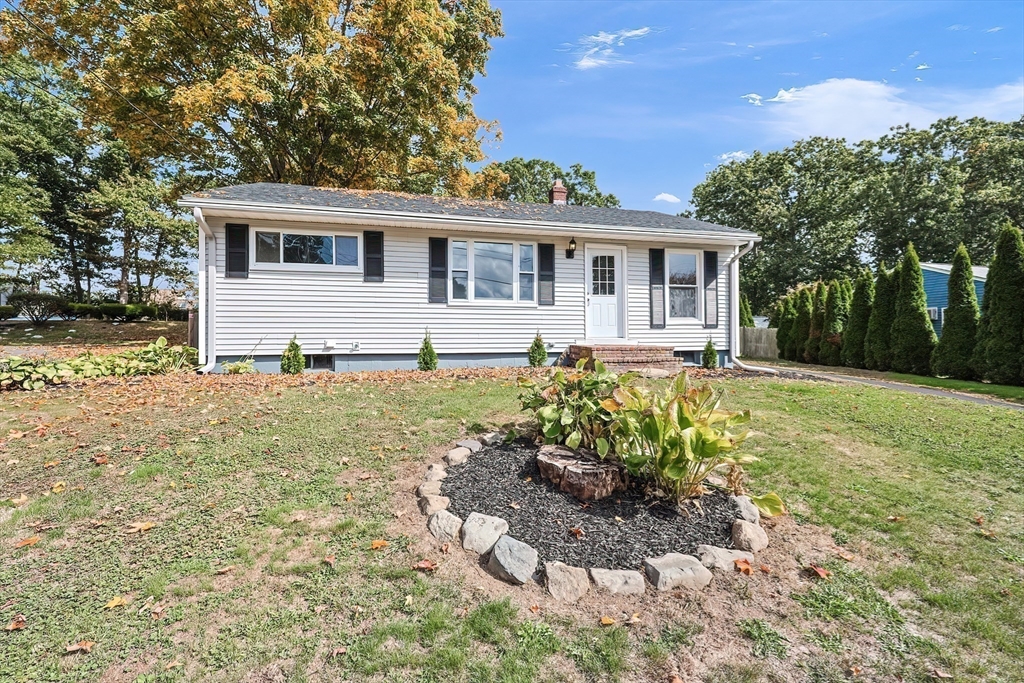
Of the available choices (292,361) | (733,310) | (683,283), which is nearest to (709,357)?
(733,310)

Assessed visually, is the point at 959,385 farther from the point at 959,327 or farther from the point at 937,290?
the point at 937,290

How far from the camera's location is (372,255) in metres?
8.87

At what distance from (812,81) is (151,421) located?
14676mm

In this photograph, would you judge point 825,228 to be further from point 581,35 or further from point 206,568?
point 206,568

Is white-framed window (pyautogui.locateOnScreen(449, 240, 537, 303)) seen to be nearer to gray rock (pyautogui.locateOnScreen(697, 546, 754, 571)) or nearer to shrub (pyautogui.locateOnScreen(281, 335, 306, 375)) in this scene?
shrub (pyautogui.locateOnScreen(281, 335, 306, 375))

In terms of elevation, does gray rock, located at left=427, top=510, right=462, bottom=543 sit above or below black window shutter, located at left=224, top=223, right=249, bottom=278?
below

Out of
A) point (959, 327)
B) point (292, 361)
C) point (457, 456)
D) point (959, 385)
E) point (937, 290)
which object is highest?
point (937, 290)

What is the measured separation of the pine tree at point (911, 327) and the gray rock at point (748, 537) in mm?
11560

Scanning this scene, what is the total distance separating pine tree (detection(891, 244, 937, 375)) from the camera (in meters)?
11.1

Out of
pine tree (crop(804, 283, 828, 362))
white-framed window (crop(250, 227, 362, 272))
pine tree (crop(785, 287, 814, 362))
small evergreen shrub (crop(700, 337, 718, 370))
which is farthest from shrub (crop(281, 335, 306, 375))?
pine tree (crop(785, 287, 814, 362))

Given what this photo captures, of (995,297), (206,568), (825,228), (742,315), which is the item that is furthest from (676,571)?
(825,228)

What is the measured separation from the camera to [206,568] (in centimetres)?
252

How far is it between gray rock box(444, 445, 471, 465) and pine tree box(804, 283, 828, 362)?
14.4 m

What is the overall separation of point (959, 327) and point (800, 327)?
532 centimetres
